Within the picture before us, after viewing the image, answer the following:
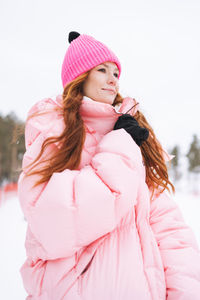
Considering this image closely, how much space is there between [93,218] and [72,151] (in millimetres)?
434

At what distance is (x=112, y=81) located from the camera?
1685 millimetres

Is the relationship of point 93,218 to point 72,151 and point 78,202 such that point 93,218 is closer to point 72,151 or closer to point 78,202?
point 78,202

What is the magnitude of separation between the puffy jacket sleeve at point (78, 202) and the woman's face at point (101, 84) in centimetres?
59

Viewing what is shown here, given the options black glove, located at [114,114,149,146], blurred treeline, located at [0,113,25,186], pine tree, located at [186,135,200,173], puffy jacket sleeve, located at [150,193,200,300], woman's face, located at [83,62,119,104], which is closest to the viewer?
puffy jacket sleeve, located at [150,193,200,300]

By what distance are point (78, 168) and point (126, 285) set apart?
0.68 meters

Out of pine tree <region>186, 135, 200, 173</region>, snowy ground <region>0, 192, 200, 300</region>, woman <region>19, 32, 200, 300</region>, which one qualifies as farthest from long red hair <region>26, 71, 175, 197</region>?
pine tree <region>186, 135, 200, 173</region>

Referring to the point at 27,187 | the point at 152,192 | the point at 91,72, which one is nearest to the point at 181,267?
the point at 152,192

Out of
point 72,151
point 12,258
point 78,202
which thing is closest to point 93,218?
point 78,202

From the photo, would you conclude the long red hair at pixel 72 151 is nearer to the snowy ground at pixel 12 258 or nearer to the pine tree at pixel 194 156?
the snowy ground at pixel 12 258

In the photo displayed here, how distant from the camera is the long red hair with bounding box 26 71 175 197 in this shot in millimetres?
1263

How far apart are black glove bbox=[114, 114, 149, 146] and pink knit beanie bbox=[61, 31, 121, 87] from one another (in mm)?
530

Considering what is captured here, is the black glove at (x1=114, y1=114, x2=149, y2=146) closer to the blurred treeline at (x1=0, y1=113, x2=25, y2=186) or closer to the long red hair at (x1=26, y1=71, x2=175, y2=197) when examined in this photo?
the long red hair at (x1=26, y1=71, x2=175, y2=197)

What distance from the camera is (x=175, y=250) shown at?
1421 mm

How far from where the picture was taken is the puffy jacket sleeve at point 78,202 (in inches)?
43.5
